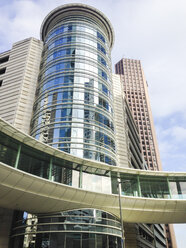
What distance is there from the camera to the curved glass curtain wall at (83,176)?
2210 centimetres

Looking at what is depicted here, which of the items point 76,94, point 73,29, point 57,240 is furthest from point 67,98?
point 57,240

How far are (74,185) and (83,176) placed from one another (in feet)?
6.36

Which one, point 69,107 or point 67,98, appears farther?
point 67,98

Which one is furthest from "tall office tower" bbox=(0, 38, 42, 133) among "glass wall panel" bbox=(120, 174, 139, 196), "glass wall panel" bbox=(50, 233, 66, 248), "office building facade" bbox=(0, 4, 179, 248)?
"glass wall panel" bbox=(50, 233, 66, 248)

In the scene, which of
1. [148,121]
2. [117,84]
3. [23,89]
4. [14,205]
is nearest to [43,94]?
[23,89]

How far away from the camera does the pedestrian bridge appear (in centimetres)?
2148

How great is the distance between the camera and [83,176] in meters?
27.2

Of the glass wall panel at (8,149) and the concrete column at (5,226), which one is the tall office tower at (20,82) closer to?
the concrete column at (5,226)

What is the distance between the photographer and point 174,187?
30109mm

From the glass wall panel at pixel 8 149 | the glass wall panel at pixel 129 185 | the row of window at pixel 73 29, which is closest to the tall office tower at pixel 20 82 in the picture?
the row of window at pixel 73 29

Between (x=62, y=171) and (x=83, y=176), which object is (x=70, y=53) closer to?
(x=83, y=176)

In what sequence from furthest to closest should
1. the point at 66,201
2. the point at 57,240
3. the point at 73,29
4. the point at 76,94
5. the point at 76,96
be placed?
the point at 73,29, the point at 76,94, the point at 76,96, the point at 66,201, the point at 57,240

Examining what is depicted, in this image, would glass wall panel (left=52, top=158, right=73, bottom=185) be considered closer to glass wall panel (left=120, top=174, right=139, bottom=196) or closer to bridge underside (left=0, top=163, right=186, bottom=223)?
bridge underside (left=0, top=163, right=186, bottom=223)

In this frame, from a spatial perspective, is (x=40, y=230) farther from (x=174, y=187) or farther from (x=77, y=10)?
(x=77, y=10)
